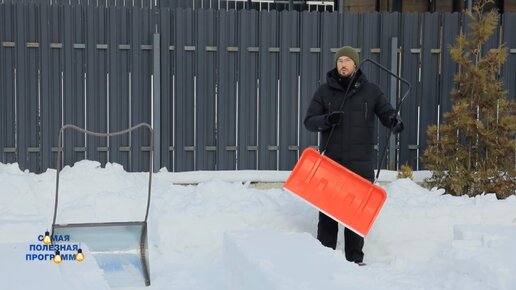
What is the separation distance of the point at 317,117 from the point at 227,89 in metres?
2.97

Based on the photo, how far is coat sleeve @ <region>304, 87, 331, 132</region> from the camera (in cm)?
530

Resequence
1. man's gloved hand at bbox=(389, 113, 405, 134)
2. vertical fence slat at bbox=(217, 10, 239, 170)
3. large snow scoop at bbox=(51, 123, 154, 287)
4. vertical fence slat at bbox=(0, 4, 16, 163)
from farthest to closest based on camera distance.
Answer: vertical fence slat at bbox=(217, 10, 239, 170) < vertical fence slat at bbox=(0, 4, 16, 163) < man's gloved hand at bbox=(389, 113, 405, 134) < large snow scoop at bbox=(51, 123, 154, 287)

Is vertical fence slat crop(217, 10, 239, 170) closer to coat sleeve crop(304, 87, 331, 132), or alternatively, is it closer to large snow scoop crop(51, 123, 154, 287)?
coat sleeve crop(304, 87, 331, 132)

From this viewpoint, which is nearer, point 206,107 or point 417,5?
point 206,107

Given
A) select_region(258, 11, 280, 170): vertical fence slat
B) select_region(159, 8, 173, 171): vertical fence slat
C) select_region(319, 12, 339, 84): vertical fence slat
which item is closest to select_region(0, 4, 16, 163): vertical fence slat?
select_region(159, 8, 173, 171): vertical fence slat

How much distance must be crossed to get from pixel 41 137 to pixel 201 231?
111 inches

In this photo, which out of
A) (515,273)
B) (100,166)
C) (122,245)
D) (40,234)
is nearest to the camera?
(515,273)

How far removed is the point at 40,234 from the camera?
575cm

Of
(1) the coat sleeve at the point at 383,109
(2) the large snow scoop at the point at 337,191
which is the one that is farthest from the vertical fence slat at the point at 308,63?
(1) the coat sleeve at the point at 383,109

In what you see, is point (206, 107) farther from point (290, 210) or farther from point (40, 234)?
point (40, 234)

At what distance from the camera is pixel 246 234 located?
16.3ft

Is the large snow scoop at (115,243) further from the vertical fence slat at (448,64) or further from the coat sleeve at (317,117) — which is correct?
the vertical fence slat at (448,64)

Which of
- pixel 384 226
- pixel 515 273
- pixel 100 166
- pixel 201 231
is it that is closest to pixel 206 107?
pixel 100 166

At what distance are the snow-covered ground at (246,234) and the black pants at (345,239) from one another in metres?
0.14
